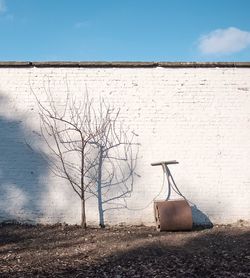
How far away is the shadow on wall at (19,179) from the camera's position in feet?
26.1

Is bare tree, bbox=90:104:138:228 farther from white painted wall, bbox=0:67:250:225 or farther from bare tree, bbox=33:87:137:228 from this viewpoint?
white painted wall, bbox=0:67:250:225

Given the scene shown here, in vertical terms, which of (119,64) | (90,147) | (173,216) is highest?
(119,64)

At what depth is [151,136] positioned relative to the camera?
8.03 metres

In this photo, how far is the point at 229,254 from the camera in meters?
5.75

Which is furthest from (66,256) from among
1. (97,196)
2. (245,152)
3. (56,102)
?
(245,152)

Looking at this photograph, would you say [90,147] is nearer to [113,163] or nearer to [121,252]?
[113,163]

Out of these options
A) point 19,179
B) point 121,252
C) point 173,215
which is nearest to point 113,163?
point 173,215

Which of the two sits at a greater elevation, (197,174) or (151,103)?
(151,103)

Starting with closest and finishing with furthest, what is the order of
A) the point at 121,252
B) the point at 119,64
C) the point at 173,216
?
the point at 121,252 < the point at 173,216 < the point at 119,64

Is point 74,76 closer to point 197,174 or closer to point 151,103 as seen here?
point 151,103

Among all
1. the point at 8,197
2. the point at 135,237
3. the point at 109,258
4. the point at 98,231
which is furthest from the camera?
the point at 8,197

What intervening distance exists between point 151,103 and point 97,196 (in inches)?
88.0

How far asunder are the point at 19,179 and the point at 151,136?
9.43 ft

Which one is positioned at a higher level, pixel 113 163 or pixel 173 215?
pixel 113 163
